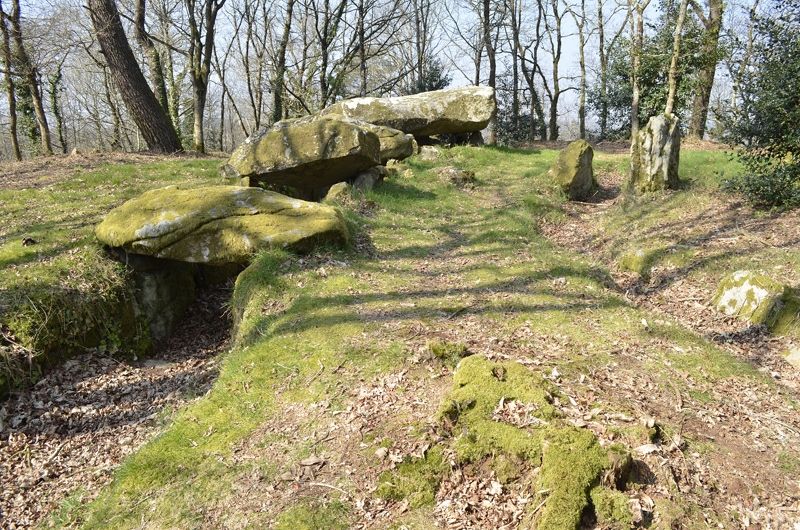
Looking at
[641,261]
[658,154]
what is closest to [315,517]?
[641,261]

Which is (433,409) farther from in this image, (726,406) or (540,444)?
(726,406)

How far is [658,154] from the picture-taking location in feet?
34.4

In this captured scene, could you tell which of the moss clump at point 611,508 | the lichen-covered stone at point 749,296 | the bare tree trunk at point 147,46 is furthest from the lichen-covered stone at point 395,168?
the moss clump at point 611,508

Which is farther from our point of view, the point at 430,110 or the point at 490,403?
the point at 430,110

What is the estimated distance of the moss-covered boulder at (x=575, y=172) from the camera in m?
12.2

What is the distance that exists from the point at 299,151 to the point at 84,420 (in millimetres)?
6199

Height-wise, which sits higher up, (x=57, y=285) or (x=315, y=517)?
(x=57, y=285)

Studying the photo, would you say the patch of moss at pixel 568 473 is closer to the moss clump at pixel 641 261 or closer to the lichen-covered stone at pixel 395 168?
the moss clump at pixel 641 261

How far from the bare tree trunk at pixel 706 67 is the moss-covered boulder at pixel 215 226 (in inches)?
642

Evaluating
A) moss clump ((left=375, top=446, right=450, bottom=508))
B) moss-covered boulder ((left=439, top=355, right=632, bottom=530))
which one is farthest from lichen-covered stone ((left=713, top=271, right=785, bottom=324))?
moss clump ((left=375, top=446, right=450, bottom=508))

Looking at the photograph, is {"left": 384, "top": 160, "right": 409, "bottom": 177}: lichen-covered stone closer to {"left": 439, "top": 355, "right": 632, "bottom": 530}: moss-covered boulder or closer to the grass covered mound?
the grass covered mound

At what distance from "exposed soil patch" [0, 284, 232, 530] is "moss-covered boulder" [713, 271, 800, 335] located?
6.87 meters

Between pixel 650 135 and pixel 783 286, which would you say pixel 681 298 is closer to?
pixel 783 286

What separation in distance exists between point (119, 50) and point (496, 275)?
11.7 m
